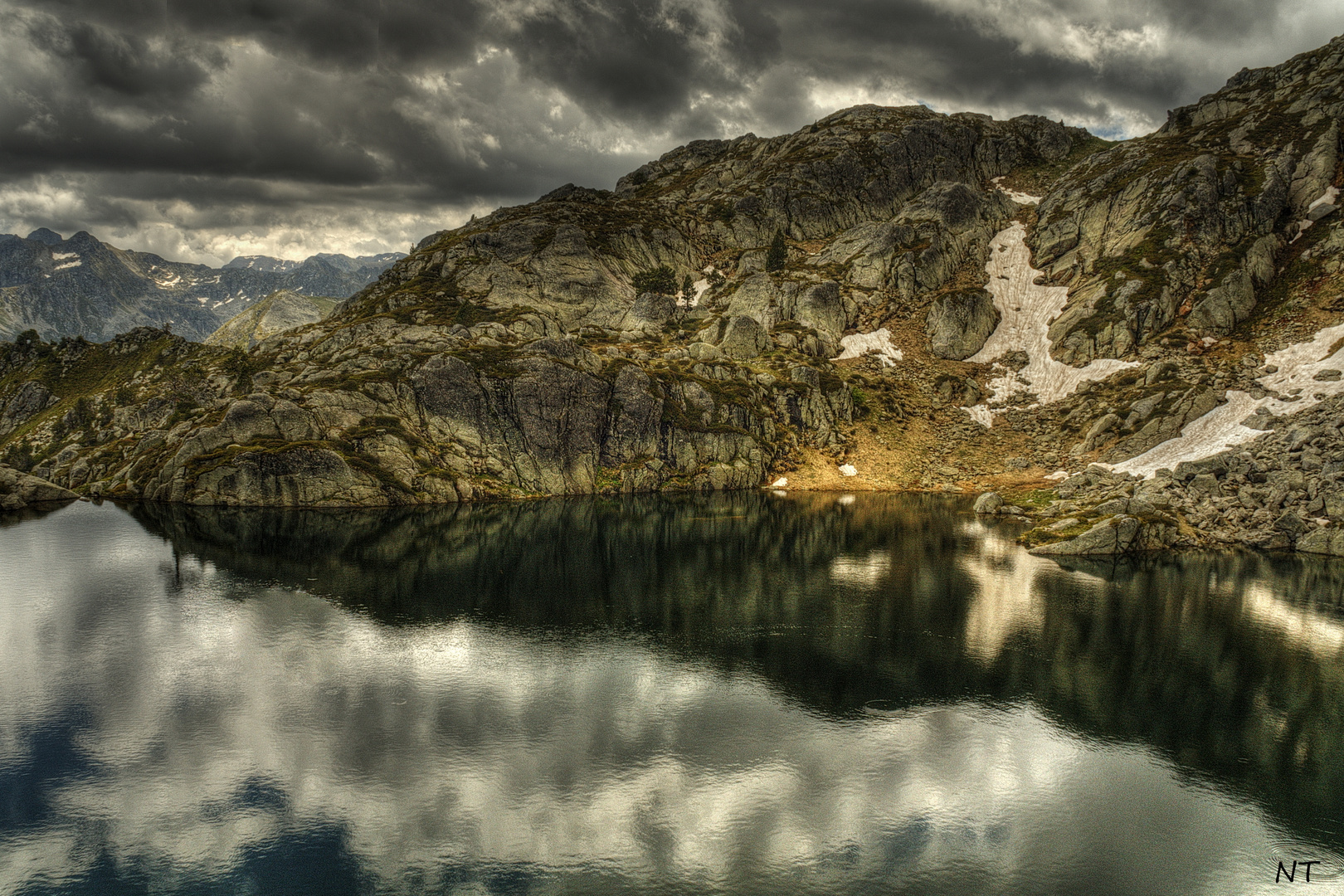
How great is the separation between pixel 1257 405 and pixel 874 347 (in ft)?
289

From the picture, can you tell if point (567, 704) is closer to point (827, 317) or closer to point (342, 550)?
point (342, 550)

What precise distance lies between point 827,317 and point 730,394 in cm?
5712

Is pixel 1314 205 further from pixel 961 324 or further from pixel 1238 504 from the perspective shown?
pixel 1238 504

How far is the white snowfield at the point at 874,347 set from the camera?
176 m

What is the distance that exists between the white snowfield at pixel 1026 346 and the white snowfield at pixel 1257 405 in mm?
31646

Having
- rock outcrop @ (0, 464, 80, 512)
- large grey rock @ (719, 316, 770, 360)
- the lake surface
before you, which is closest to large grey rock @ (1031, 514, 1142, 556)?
the lake surface

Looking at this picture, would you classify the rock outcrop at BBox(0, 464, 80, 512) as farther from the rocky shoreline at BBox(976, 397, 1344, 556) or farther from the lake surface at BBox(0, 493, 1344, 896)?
the rocky shoreline at BBox(976, 397, 1344, 556)

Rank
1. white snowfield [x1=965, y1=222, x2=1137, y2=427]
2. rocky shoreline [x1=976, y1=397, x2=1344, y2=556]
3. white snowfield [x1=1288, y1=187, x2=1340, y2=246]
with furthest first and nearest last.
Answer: white snowfield [x1=965, y1=222, x2=1137, y2=427]
white snowfield [x1=1288, y1=187, x2=1340, y2=246]
rocky shoreline [x1=976, y1=397, x2=1344, y2=556]

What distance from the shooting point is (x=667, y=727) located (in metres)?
40.0

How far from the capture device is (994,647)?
5350 centimetres

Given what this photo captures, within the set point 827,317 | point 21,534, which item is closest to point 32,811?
point 21,534

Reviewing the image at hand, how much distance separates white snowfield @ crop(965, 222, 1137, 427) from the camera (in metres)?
150

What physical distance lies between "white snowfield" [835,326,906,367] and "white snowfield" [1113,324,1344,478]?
71.5 metres

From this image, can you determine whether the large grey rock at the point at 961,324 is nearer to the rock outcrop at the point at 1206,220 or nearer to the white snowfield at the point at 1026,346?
the white snowfield at the point at 1026,346
